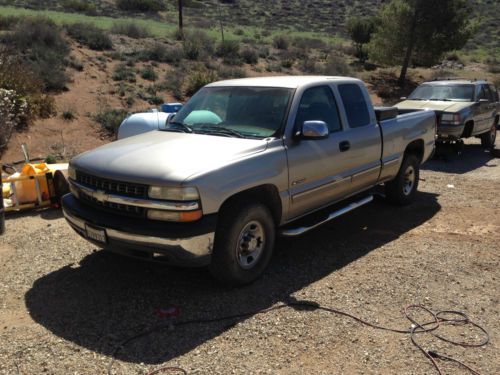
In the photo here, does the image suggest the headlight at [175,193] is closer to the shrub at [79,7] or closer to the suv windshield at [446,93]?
the suv windshield at [446,93]

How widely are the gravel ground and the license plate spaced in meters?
0.55

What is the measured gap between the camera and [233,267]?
4.55 m

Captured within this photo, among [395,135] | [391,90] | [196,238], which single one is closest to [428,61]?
[391,90]

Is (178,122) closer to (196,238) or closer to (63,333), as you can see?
(196,238)

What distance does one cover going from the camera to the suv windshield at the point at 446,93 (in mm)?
12383

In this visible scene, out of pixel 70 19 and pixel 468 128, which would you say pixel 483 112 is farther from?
pixel 70 19

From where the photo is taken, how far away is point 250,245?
4.77 metres

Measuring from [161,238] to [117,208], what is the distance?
1.92 feet

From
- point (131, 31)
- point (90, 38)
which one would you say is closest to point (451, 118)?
point (90, 38)

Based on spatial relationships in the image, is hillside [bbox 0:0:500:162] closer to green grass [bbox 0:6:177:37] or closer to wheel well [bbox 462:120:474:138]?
green grass [bbox 0:6:177:37]

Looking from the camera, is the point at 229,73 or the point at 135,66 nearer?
the point at 135,66

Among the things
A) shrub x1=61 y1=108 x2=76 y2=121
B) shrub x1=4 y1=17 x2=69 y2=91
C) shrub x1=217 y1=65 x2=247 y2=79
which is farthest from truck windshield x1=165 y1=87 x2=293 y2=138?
shrub x1=217 y1=65 x2=247 y2=79

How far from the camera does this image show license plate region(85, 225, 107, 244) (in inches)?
173

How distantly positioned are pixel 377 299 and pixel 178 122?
281cm
